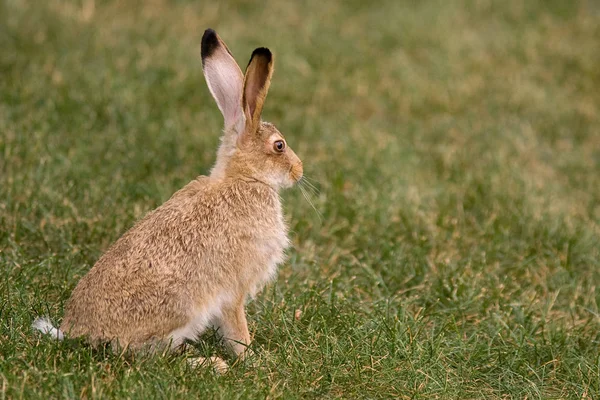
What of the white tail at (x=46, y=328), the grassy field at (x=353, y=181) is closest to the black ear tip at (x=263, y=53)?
the grassy field at (x=353, y=181)

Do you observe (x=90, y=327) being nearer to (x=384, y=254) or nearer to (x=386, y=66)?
(x=384, y=254)

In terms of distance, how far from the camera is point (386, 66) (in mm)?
9328

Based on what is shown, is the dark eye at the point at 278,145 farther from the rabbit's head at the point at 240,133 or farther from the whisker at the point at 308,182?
the whisker at the point at 308,182

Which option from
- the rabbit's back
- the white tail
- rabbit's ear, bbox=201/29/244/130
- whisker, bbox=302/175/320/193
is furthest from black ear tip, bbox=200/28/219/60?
the white tail

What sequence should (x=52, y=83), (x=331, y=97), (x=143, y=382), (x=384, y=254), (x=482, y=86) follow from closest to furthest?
(x=143, y=382), (x=384, y=254), (x=52, y=83), (x=331, y=97), (x=482, y=86)

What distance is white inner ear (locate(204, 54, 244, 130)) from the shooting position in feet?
16.0

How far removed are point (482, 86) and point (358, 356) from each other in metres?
A: 5.35

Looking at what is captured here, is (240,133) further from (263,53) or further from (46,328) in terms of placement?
(46,328)

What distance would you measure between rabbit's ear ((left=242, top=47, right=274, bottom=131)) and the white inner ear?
6 cm

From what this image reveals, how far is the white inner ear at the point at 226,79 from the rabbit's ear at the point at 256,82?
0.19 ft

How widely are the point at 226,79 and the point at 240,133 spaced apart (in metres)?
0.29

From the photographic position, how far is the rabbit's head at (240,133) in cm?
487

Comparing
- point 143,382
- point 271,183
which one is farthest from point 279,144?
point 143,382

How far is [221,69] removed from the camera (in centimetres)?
488
